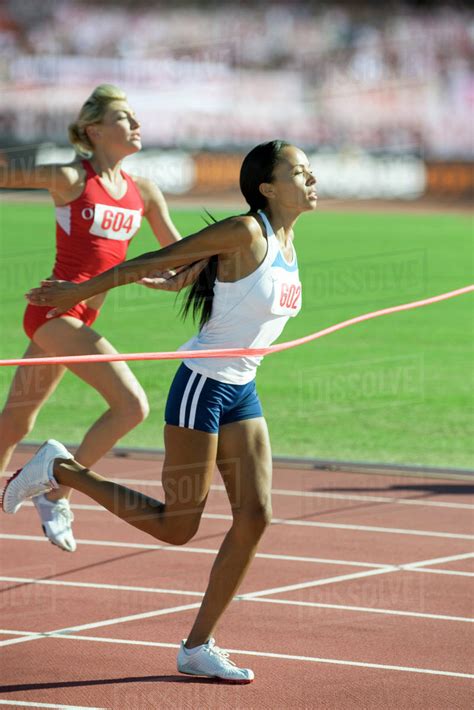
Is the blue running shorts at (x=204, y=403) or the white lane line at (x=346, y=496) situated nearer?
the blue running shorts at (x=204, y=403)

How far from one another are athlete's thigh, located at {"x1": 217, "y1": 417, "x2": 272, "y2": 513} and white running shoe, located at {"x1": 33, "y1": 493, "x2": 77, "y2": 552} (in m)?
1.30

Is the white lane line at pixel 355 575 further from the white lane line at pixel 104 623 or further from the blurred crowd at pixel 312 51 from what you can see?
the blurred crowd at pixel 312 51

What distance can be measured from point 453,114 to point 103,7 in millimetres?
13610

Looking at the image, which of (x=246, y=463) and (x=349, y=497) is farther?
(x=349, y=497)

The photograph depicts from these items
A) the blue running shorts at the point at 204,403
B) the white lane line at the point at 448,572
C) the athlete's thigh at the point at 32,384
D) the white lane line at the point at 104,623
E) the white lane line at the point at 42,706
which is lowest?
the white lane line at the point at 42,706

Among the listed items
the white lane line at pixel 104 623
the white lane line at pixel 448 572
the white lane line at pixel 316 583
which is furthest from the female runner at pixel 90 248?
the white lane line at pixel 448 572

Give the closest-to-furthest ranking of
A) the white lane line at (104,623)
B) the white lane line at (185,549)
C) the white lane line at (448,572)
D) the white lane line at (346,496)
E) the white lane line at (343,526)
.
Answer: the white lane line at (104,623), the white lane line at (448,572), the white lane line at (185,549), the white lane line at (343,526), the white lane line at (346,496)

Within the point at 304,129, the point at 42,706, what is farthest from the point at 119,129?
the point at 304,129

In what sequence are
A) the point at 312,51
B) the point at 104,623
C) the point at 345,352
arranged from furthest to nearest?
the point at 312,51, the point at 345,352, the point at 104,623

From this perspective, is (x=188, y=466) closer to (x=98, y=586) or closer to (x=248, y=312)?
(x=248, y=312)

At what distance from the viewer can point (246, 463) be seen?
5.07m

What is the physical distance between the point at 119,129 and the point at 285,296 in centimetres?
203

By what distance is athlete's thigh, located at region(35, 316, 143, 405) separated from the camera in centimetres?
637

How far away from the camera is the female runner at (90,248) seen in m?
6.41
